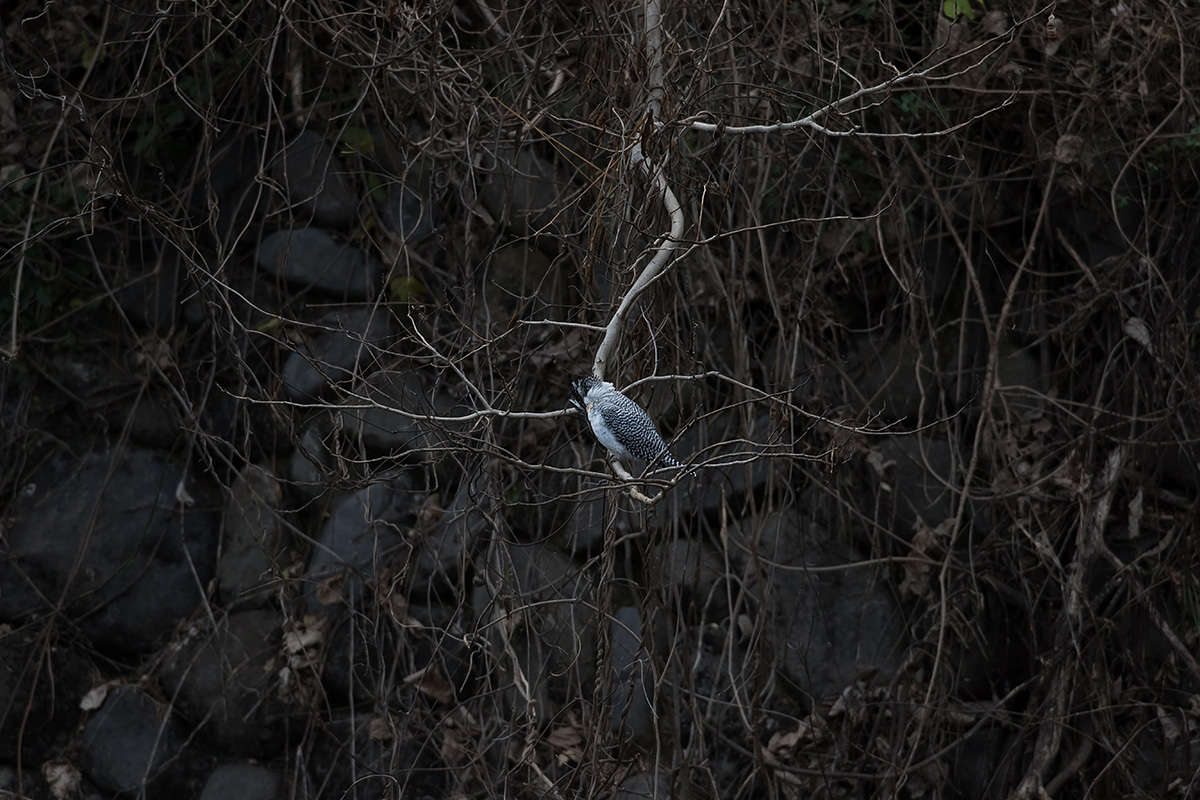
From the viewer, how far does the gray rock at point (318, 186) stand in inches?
179

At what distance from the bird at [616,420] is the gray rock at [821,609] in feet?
4.89

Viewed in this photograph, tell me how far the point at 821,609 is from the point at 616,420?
1927mm

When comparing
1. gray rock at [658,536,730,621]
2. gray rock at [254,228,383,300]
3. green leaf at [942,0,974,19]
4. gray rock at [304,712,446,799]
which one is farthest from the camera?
gray rock at [254,228,383,300]

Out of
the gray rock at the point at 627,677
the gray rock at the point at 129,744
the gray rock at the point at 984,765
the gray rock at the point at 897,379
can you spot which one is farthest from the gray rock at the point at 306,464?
the gray rock at the point at 984,765

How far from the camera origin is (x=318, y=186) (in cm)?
454

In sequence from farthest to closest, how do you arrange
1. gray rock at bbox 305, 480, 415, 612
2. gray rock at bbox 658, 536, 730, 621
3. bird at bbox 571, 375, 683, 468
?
gray rock at bbox 305, 480, 415, 612 < gray rock at bbox 658, 536, 730, 621 < bird at bbox 571, 375, 683, 468

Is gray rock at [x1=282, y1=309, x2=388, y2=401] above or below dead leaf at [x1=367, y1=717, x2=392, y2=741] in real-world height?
above

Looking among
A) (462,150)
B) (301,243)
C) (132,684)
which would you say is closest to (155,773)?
(132,684)

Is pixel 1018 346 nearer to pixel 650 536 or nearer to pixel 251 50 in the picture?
pixel 650 536

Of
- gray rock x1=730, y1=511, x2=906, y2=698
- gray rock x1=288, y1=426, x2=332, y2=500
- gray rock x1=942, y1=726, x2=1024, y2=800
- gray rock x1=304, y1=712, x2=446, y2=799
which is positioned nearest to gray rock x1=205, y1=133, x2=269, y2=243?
gray rock x1=288, y1=426, x2=332, y2=500

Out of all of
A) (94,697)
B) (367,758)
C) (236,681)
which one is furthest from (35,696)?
(367,758)

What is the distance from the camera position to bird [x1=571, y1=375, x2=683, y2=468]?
2.58 m

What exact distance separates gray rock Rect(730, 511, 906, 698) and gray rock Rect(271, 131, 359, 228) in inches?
81.1

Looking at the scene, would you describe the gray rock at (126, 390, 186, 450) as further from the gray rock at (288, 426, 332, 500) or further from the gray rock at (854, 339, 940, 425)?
the gray rock at (854, 339, 940, 425)
